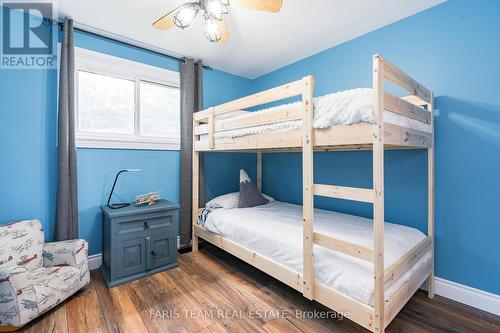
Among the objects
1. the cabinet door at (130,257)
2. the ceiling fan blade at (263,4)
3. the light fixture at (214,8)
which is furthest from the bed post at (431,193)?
the cabinet door at (130,257)

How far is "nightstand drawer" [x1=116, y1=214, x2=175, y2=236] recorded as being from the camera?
215 centimetres

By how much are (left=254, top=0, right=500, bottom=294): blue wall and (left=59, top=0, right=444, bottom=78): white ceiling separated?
0.79ft

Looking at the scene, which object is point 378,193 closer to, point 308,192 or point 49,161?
point 308,192

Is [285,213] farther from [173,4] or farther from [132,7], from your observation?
[132,7]

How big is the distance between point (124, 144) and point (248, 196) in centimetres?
152

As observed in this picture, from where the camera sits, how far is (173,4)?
1.97m

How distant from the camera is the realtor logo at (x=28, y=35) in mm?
2012

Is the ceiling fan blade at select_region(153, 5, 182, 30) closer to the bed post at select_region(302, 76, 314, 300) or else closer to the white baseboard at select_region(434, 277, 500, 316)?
the bed post at select_region(302, 76, 314, 300)

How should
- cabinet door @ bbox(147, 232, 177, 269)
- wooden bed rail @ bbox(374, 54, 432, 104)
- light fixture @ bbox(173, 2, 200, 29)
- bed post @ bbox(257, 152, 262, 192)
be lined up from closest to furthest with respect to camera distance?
1. wooden bed rail @ bbox(374, 54, 432, 104)
2. light fixture @ bbox(173, 2, 200, 29)
3. cabinet door @ bbox(147, 232, 177, 269)
4. bed post @ bbox(257, 152, 262, 192)

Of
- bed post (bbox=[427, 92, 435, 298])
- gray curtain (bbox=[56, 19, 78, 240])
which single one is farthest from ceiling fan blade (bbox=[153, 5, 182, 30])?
bed post (bbox=[427, 92, 435, 298])

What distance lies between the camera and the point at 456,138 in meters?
1.89

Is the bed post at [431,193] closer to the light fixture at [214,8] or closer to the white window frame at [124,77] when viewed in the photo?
the light fixture at [214,8]

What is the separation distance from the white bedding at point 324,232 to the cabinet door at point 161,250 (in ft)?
1.41

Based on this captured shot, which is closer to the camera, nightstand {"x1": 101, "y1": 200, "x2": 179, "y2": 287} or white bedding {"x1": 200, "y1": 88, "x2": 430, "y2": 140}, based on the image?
white bedding {"x1": 200, "y1": 88, "x2": 430, "y2": 140}
